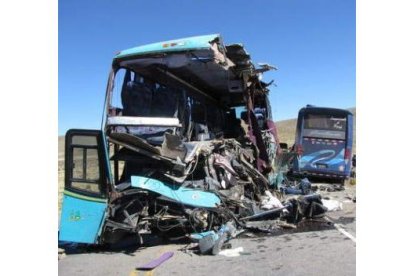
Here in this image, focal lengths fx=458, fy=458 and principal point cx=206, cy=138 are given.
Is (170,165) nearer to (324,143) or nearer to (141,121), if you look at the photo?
(141,121)

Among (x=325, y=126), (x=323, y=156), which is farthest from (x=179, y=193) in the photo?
(x=325, y=126)

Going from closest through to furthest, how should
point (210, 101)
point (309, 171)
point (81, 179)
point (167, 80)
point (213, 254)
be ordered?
point (213, 254), point (81, 179), point (167, 80), point (210, 101), point (309, 171)

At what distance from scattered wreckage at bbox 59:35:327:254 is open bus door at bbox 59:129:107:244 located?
2 centimetres

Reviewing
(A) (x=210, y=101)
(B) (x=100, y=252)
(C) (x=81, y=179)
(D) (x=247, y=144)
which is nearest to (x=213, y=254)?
(B) (x=100, y=252)

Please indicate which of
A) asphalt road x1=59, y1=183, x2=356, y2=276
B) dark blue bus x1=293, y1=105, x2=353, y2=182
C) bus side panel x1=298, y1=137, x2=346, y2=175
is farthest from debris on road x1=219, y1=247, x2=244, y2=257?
bus side panel x1=298, y1=137, x2=346, y2=175

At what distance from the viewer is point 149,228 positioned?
7.57 metres

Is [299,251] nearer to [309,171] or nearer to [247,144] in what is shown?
[247,144]

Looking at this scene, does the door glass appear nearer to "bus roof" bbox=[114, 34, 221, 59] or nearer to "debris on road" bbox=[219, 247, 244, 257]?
"bus roof" bbox=[114, 34, 221, 59]

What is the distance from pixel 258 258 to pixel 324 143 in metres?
10.9

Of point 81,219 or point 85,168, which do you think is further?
point 85,168

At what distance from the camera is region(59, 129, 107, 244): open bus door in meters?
6.92

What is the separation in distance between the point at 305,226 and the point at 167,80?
12.4 feet

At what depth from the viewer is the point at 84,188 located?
7129 mm
